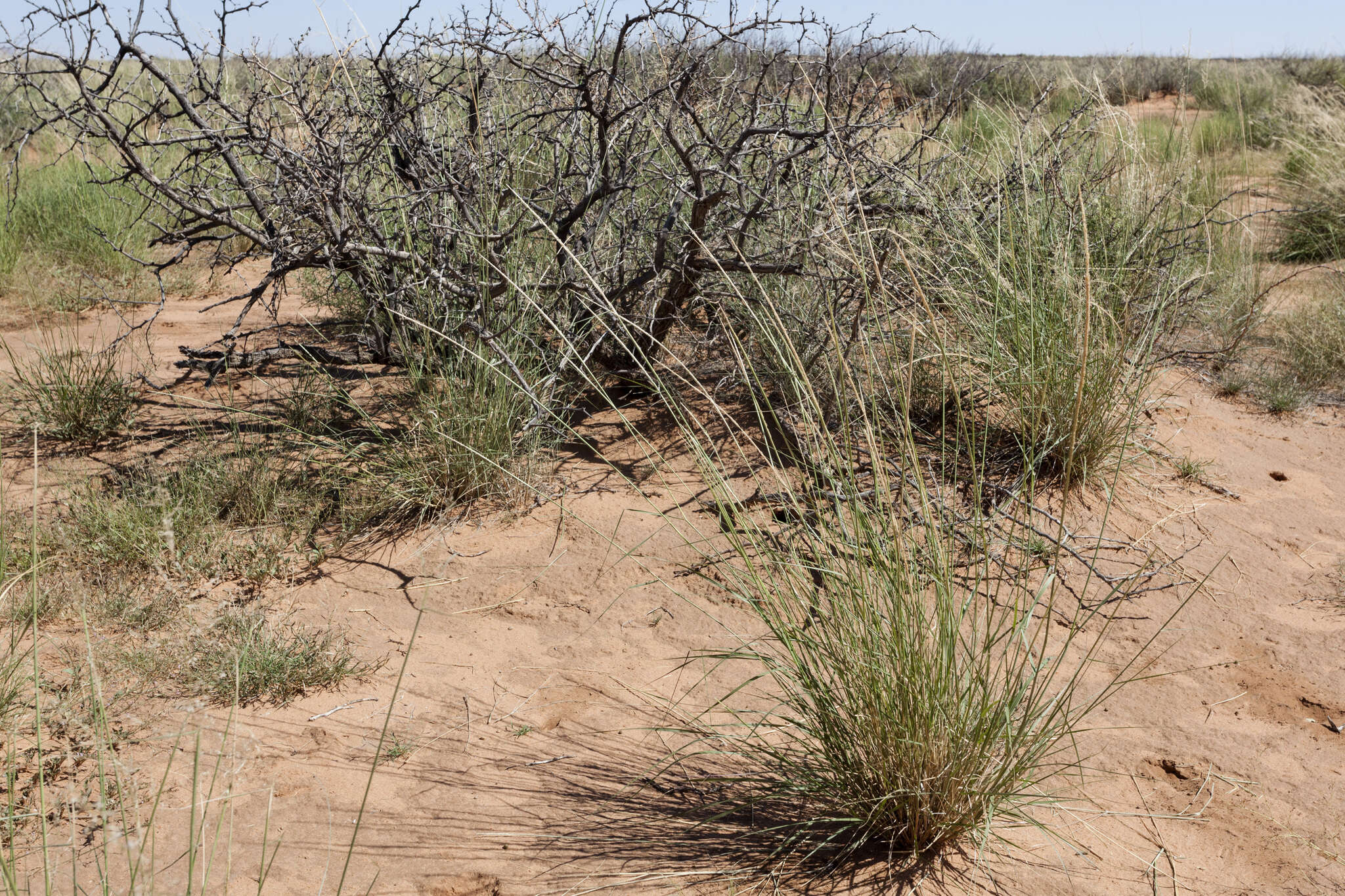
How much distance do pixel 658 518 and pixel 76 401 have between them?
7.95 ft

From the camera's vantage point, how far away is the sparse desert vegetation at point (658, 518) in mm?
2018

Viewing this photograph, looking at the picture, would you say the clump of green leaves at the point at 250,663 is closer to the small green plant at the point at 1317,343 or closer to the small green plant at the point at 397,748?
the small green plant at the point at 397,748

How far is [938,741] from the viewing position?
1894 mm

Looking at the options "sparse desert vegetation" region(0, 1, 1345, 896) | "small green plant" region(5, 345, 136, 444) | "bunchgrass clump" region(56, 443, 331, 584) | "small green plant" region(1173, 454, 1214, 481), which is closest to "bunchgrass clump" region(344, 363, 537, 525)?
"sparse desert vegetation" region(0, 1, 1345, 896)

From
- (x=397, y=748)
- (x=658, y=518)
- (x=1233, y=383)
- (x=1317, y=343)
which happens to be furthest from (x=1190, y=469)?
(x=397, y=748)

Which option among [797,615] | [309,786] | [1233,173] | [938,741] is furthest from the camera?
[1233,173]

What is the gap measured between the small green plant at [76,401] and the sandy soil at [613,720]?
232mm

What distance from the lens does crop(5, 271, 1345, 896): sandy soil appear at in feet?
6.79

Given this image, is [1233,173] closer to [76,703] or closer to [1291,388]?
[1291,388]

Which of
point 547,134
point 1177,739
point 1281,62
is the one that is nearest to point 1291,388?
point 1177,739

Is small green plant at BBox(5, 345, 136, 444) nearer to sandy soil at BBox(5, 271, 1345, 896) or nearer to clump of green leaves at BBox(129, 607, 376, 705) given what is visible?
sandy soil at BBox(5, 271, 1345, 896)

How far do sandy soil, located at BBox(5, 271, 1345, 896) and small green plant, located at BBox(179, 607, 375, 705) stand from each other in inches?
2.3

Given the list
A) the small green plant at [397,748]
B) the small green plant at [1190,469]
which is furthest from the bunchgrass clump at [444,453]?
the small green plant at [1190,469]

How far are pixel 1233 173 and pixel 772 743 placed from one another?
7.83 meters
